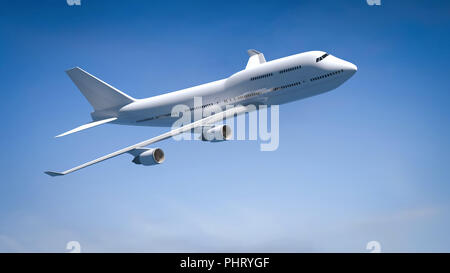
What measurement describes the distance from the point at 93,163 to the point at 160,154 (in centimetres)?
722

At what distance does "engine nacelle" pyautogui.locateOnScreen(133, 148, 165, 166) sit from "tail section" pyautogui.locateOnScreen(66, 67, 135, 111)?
1728 cm

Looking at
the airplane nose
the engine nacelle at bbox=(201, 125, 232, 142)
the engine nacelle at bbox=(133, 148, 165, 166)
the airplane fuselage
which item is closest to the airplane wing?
the engine nacelle at bbox=(133, 148, 165, 166)

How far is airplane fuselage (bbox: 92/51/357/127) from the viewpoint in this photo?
163ft

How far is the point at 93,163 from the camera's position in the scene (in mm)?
46750

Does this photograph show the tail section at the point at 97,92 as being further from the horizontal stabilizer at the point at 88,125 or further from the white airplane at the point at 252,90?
the white airplane at the point at 252,90

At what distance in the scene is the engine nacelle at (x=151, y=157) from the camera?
49531mm

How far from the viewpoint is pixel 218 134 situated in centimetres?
4966

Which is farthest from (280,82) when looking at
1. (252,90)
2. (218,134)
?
(218,134)

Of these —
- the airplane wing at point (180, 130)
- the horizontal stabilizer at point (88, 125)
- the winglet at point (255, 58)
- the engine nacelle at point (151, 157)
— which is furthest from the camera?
the winglet at point (255, 58)

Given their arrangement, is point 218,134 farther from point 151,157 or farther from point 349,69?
point 349,69

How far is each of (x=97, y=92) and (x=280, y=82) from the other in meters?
29.2

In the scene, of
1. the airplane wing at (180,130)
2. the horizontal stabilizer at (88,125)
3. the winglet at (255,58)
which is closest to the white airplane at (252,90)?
the airplane wing at (180,130)

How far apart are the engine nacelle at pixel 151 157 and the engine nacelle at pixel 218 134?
16.3 feet

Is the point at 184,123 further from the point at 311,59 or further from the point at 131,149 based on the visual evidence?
the point at 311,59
